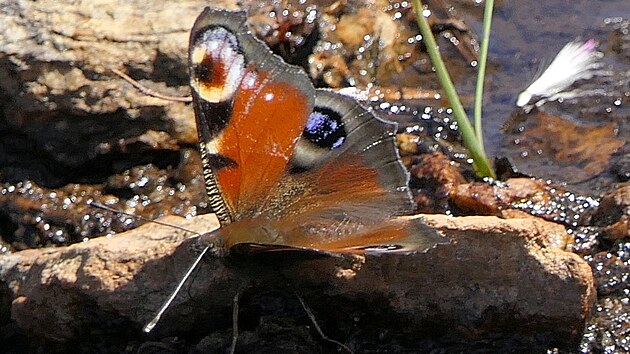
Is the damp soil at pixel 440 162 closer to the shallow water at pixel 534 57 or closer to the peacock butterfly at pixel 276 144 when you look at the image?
the shallow water at pixel 534 57

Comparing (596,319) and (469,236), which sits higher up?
(469,236)

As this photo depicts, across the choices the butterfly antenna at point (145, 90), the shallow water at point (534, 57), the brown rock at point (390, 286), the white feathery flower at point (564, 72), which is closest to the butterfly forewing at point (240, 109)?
the brown rock at point (390, 286)

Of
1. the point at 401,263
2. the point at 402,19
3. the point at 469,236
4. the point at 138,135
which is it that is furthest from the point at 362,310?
the point at 402,19

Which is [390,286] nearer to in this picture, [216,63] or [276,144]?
[276,144]

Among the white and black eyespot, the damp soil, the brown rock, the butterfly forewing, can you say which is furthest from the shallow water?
the white and black eyespot

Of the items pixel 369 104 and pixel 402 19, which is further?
pixel 402 19

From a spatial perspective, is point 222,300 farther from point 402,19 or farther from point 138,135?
point 402,19

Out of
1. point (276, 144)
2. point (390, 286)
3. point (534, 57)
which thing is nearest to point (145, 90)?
point (276, 144)

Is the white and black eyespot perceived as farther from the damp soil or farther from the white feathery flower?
the white feathery flower
